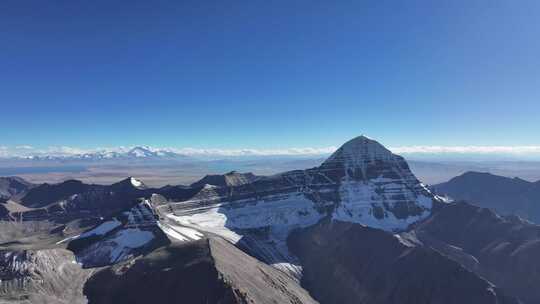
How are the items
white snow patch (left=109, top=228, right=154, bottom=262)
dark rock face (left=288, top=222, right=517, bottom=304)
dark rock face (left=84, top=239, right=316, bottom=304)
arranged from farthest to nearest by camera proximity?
white snow patch (left=109, top=228, right=154, bottom=262) → dark rock face (left=288, top=222, right=517, bottom=304) → dark rock face (left=84, top=239, right=316, bottom=304)

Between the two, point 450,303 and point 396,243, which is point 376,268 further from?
point 450,303

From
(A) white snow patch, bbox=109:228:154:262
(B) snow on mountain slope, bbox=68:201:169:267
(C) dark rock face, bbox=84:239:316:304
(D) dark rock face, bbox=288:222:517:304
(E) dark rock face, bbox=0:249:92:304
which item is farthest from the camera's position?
(A) white snow patch, bbox=109:228:154:262

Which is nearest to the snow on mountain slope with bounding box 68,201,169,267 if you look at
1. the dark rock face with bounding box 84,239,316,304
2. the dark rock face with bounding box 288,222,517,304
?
the dark rock face with bounding box 84,239,316,304

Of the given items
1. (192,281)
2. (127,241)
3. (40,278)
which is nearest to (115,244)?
(127,241)

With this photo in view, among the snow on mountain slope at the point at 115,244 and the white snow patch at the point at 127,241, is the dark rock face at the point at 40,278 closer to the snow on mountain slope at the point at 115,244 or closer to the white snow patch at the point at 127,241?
the snow on mountain slope at the point at 115,244

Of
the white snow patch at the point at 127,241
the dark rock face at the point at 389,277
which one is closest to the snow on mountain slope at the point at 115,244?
the white snow patch at the point at 127,241

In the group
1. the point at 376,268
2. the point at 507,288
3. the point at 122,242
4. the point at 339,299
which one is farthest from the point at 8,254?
the point at 507,288

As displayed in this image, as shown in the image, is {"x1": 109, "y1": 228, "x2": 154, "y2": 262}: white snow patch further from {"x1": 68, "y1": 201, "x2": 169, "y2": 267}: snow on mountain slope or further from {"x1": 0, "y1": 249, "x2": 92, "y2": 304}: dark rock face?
{"x1": 0, "y1": 249, "x2": 92, "y2": 304}: dark rock face
